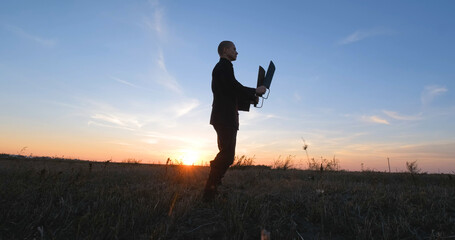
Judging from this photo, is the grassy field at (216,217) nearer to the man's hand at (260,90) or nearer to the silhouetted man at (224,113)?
the silhouetted man at (224,113)

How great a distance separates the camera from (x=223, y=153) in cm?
352

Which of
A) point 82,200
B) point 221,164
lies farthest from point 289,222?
point 82,200

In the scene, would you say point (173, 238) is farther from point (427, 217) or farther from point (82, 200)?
point (427, 217)

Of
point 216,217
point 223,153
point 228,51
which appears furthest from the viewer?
point 228,51

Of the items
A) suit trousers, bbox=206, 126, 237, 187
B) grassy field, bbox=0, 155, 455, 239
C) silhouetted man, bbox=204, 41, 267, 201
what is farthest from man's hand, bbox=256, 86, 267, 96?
grassy field, bbox=0, 155, 455, 239

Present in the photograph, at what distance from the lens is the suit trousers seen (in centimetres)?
352

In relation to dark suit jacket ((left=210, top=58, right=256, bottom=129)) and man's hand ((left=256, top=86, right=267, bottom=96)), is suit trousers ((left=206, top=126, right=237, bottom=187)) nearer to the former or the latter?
dark suit jacket ((left=210, top=58, right=256, bottom=129))

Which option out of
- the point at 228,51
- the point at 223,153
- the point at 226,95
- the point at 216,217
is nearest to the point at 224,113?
the point at 226,95

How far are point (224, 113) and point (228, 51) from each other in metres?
1.01

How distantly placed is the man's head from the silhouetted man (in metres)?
0.07

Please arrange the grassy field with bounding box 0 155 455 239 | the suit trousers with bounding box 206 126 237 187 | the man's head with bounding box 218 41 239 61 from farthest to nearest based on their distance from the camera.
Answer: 1. the man's head with bounding box 218 41 239 61
2. the suit trousers with bounding box 206 126 237 187
3. the grassy field with bounding box 0 155 455 239

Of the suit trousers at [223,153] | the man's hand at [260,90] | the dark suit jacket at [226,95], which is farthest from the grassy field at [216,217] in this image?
the man's hand at [260,90]

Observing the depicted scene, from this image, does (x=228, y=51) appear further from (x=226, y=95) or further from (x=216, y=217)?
(x=216, y=217)

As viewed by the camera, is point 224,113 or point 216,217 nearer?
point 216,217
